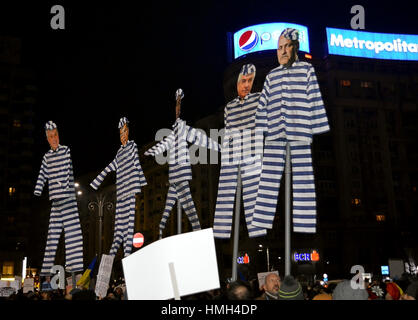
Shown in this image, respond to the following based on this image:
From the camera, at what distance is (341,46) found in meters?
70.7

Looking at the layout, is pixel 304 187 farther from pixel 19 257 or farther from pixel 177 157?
pixel 19 257

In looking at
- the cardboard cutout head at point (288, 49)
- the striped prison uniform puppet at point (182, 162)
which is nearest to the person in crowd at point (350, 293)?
the cardboard cutout head at point (288, 49)

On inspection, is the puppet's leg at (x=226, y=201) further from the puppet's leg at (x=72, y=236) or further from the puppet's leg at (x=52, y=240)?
the puppet's leg at (x=52, y=240)

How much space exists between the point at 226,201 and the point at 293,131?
3.57 metres

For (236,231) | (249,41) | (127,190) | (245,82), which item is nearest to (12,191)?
(249,41)

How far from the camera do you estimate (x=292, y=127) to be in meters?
10.9

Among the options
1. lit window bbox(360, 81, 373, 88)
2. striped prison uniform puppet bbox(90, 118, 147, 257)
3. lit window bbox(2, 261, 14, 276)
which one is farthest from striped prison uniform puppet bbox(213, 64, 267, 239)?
lit window bbox(360, 81, 373, 88)

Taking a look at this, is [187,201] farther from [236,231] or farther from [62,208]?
[62,208]

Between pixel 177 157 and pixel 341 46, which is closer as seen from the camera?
pixel 177 157

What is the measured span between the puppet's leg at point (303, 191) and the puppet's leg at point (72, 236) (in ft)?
29.8

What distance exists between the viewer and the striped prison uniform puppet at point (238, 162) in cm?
1312

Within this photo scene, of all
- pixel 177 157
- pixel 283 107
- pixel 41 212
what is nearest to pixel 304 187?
pixel 283 107

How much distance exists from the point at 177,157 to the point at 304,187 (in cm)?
519
